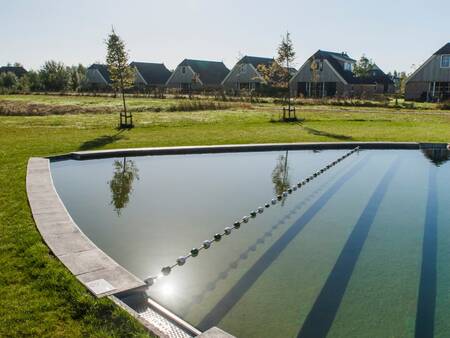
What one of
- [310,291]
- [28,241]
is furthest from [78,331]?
[310,291]

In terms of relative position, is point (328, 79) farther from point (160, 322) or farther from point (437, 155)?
point (160, 322)

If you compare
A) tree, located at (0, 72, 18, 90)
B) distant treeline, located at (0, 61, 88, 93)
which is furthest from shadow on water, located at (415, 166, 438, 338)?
tree, located at (0, 72, 18, 90)

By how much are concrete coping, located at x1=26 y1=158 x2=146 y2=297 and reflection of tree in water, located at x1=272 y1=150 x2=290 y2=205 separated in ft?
15.7

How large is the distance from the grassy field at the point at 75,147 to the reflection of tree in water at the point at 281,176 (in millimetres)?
2592

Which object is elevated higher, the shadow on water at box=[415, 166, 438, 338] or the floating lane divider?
Result: the floating lane divider

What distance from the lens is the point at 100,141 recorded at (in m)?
16.2

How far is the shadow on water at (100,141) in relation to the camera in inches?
583

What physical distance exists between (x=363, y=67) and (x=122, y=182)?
55.7 metres

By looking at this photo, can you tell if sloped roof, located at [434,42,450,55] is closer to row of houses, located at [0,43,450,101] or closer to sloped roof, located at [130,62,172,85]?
row of houses, located at [0,43,450,101]

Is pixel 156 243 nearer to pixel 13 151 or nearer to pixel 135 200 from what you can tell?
pixel 135 200

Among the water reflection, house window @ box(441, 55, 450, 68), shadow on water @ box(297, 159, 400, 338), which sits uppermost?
house window @ box(441, 55, 450, 68)

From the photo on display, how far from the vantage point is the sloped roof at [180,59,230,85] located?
67.1 metres

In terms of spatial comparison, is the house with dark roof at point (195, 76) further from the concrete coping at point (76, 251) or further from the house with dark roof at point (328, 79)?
the concrete coping at point (76, 251)

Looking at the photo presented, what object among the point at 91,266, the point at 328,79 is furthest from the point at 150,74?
the point at 91,266
